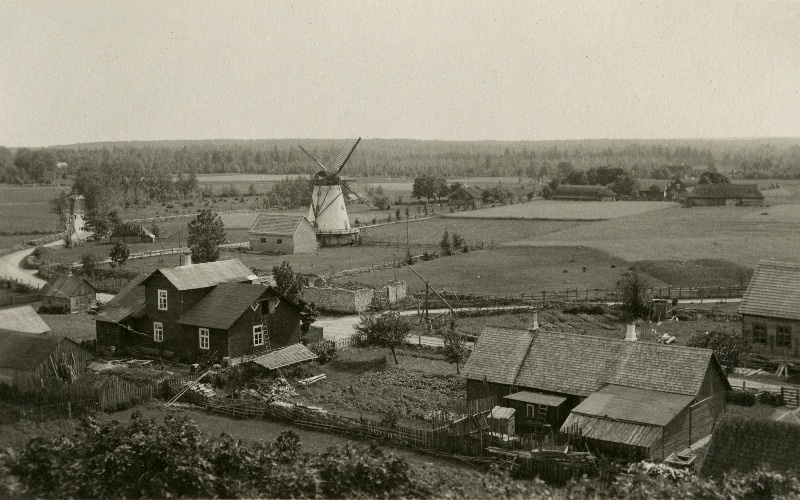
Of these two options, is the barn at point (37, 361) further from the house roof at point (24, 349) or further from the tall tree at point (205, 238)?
the tall tree at point (205, 238)

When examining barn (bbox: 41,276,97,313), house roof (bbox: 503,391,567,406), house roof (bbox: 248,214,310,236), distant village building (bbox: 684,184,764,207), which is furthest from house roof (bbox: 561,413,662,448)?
distant village building (bbox: 684,184,764,207)

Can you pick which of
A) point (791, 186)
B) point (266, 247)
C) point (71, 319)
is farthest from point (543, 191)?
point (71, 319)

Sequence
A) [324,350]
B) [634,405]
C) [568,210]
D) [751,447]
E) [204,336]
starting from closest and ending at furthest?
1. [751,447]
2. [634,405]
3. [204,336]
4. [324,350]
5. [568,210]

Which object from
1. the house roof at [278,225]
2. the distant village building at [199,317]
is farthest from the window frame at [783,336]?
the house roof at [278,225]

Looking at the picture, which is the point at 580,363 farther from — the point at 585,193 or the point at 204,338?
the point at 585,193

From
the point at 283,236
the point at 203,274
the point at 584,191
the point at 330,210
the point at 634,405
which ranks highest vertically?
the point at 584,191

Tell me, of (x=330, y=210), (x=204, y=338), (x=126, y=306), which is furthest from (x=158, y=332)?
(x=330, y=210)
